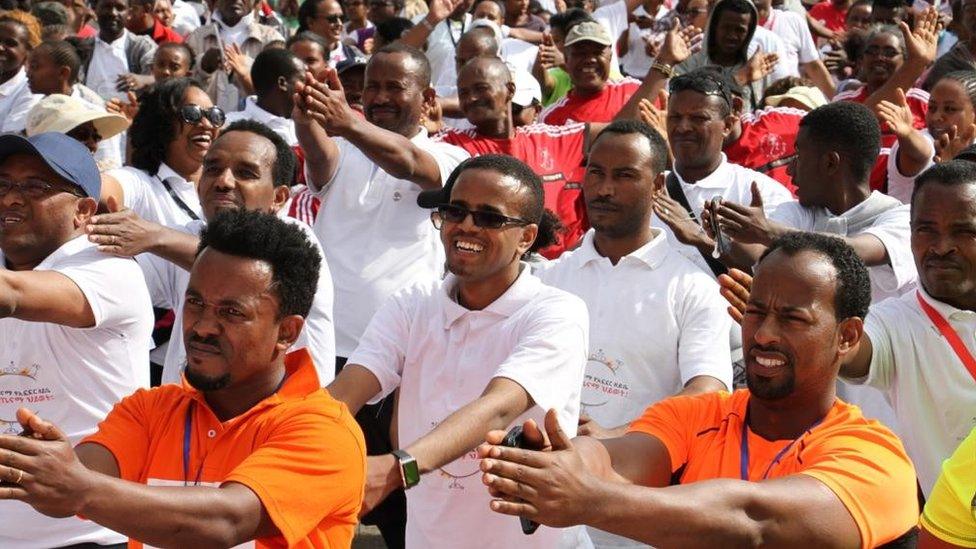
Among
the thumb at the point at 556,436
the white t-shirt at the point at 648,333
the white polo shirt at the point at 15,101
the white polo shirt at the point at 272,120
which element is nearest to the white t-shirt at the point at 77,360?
the white t-shirt at the point at 648,333

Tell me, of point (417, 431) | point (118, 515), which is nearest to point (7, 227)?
point (417, 431)

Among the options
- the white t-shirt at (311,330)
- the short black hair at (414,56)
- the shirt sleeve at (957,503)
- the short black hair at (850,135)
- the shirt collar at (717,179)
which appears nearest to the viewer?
the shirt sleeve at (957,503)

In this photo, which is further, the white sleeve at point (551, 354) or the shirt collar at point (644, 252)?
the shirt collar at point (644, 252)

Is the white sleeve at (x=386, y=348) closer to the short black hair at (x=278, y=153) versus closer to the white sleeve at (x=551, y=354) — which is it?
the white sleeve at (x=551, y=354)

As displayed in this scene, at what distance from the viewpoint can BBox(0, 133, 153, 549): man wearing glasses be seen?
13.6ft

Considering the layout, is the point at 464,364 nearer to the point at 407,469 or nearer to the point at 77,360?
the point at 407,469

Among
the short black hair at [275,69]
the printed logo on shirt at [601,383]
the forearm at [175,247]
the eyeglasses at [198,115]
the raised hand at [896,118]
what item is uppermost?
the forearm at [175,247]

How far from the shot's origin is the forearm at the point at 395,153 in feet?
19.5

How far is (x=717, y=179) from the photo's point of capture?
654 centimetres

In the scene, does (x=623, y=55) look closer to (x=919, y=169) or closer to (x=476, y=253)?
(x=919, y=169)

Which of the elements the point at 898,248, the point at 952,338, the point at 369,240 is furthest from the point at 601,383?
the point at 369,240

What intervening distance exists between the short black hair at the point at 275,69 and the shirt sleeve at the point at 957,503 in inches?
240

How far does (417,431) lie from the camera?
14.9 ft

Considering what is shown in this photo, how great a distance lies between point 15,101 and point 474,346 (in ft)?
21.0
